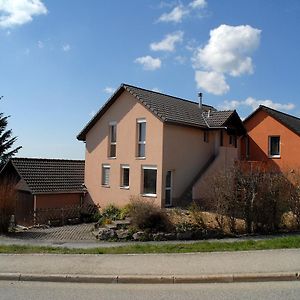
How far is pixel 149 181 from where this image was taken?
78.6 feet

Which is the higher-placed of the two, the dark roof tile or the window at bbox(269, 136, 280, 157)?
the window at bbox(269, 136, 280, 157)

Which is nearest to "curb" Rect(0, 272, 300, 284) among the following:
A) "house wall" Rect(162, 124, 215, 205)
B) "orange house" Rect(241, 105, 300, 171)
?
"house wall" Rect(162, 124, 215, 205)

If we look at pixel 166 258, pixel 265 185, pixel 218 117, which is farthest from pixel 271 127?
pixel 166 258

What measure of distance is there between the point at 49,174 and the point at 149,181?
7.67 metres

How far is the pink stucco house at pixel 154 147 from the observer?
2344cm

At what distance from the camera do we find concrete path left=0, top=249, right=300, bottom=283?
863cm

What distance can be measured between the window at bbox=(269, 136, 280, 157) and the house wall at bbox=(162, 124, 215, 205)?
871 cm

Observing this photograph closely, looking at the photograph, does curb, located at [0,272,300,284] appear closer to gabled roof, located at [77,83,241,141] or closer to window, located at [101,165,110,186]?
gabled roof, located at [77,83,241,141]

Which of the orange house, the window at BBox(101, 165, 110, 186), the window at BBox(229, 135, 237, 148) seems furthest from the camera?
the orange house

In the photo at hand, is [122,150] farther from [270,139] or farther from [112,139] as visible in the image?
[270,139]

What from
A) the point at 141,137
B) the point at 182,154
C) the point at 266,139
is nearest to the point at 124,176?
the point at 141,137

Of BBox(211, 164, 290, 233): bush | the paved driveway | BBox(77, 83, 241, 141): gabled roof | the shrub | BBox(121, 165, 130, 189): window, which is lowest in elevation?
the paved driveway

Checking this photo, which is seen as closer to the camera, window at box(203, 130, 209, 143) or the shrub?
the shrub

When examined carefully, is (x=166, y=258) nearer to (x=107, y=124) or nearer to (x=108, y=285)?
(x=108, y=285)
